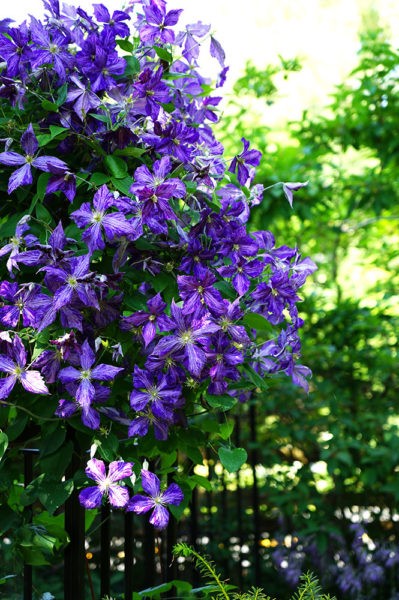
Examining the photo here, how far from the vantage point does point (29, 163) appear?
139cm

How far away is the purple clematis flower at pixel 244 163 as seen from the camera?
1.55 metres

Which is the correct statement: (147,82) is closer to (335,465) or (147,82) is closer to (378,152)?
(335,465)

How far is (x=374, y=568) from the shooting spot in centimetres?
375

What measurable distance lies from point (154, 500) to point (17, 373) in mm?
325

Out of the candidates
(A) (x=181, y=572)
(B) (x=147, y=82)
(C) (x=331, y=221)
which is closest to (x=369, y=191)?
(C) (x=331, y=221)

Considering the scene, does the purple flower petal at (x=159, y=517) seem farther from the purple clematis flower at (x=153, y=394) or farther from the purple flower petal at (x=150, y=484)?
the purple clematis flower at (x=153, y=394)

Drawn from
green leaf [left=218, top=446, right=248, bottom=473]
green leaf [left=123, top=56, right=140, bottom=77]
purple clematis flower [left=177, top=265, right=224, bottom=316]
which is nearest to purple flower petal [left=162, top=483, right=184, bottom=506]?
green leaf [left=218, top=446, right=248, bottom=473]

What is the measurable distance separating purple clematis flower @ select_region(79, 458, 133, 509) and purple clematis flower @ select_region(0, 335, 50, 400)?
0.17 metres

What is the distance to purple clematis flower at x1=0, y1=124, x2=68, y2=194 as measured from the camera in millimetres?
1359

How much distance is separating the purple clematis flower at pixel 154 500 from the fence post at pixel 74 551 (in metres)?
0.32

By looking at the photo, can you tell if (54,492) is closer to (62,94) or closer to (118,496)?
(118,496)

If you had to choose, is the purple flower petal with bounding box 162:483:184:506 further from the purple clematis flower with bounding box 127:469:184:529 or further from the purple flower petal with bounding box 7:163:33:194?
the purple flower petal with bounding box 7:163:33:194

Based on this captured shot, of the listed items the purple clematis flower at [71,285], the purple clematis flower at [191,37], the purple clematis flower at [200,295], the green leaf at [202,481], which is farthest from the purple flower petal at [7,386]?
the purple clematis flower at [191,37]

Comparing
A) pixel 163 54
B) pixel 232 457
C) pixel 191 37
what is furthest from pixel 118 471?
pixel 191 37
